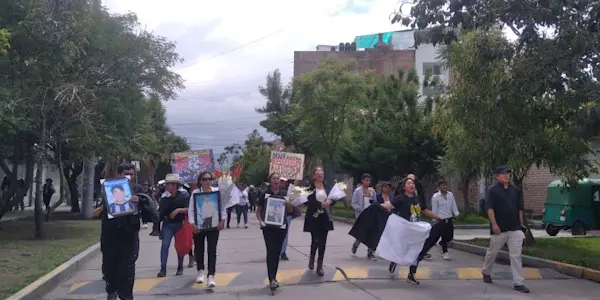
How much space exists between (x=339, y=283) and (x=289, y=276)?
94 centimetres

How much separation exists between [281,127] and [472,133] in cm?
3198

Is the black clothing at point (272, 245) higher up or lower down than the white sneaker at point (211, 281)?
higher up

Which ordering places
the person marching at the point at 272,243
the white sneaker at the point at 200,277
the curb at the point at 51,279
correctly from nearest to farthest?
the curb at the point at 51,279, the person marching at the point at 272,243, the white sneaker at the point at 200,277

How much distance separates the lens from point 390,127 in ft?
91.4

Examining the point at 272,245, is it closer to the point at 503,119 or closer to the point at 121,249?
the point at 121,249

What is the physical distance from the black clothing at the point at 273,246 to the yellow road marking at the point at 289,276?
0.97m

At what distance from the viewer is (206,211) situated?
987 cm

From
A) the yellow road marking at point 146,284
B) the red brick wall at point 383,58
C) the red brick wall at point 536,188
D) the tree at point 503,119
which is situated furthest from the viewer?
the red brick wall at point 383,58

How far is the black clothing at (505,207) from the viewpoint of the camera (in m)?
10.4

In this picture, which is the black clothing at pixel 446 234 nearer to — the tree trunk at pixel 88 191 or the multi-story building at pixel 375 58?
the tree trunk at pixel 88 191

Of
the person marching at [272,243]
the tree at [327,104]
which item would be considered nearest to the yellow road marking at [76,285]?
the person marching at [272,243]

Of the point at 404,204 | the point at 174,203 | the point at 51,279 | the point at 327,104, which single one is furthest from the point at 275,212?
the point at 327,104

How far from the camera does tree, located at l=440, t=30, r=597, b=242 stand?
13.9m

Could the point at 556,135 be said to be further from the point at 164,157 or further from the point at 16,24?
the point at 164,157
